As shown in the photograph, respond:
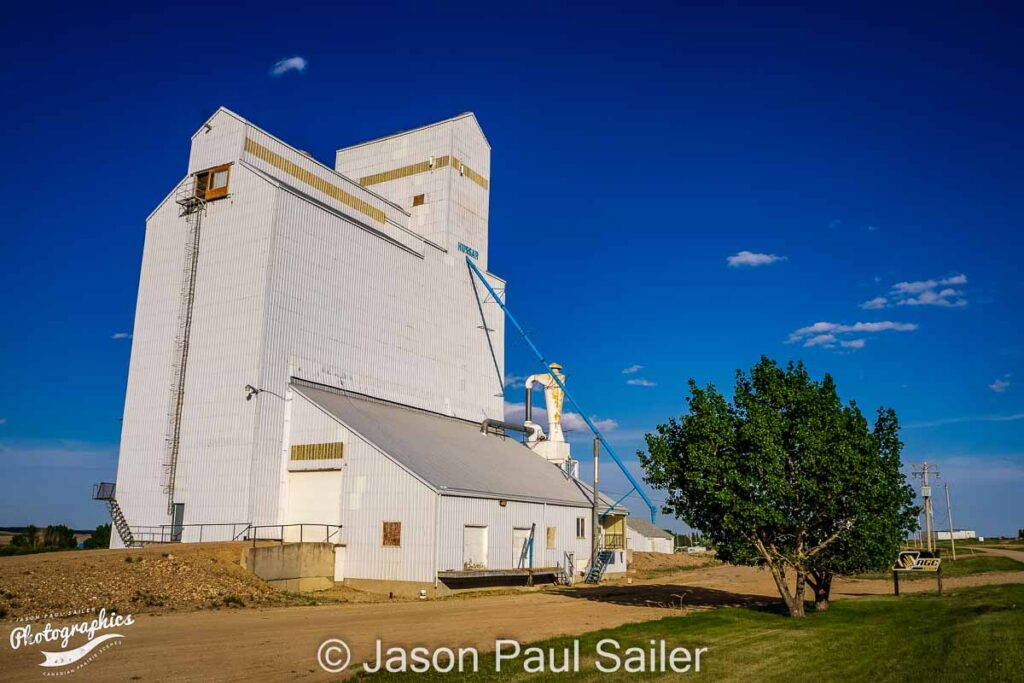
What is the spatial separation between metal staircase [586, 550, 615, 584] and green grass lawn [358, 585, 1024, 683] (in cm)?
2179

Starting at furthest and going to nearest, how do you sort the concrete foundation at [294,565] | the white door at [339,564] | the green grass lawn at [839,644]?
1. the white door at [339,564]
2. the concrete foundation at [294,565]
3. the green grass lawn at [839,644]

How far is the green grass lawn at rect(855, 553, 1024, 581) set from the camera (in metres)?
48.4

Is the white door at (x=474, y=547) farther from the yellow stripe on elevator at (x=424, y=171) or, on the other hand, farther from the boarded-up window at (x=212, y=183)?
the yellow stripe on elevator at (x=424, y=171)

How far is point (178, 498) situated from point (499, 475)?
1603 centimetres

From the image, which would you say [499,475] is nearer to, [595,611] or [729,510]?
[595,611]

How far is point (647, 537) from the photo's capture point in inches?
3826

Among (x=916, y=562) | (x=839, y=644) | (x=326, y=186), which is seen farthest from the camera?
(x=326, y=186)

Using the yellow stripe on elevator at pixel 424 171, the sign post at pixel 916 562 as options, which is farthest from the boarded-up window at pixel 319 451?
the sign post at pixel 916 562

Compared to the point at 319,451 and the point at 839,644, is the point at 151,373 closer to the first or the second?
the point at 319,451

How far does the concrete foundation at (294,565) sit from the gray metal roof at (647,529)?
6804 centimetres

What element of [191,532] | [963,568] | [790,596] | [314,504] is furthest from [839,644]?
[963,568]

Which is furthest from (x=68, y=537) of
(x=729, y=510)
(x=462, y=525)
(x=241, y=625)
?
(x=729, y=510)

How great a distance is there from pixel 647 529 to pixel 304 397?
7285 cm

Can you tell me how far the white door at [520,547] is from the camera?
3888 cm
